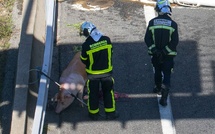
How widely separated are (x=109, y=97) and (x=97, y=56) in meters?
0.84

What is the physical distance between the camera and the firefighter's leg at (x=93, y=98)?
29.5ft

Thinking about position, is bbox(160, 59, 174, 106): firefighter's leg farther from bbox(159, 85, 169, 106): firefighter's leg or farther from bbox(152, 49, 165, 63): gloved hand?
bbox(152, 49, 165, 63): gloved hand

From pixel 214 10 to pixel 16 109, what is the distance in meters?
5.12

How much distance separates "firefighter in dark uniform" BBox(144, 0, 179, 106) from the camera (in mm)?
8906

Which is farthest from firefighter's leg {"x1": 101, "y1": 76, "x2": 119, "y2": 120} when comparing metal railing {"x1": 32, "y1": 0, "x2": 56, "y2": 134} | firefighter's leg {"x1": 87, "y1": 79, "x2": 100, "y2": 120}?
metal railing {"x1": 32, "y1": 0, "x2": 56, "y2": 134}

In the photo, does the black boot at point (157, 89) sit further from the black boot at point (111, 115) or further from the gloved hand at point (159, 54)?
the black boot at point (111, 115)

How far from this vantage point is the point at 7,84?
10.4 m

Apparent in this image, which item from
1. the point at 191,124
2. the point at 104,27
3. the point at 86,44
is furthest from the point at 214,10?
the point at 86,44

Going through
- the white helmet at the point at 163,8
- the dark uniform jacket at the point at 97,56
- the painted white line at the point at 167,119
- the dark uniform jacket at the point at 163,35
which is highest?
the white helmet at the point at 163,8

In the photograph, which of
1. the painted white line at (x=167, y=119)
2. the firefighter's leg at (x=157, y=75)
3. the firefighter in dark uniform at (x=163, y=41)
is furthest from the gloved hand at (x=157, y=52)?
the painted white line at (x=167, y=119)

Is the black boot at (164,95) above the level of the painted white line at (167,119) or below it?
above

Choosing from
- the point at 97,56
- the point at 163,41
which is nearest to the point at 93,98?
the point at 97,56

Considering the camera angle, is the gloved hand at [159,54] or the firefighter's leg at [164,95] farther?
the firefighter's leg at [164,95]

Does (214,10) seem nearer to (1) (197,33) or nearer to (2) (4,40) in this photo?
(1) (197,33)
